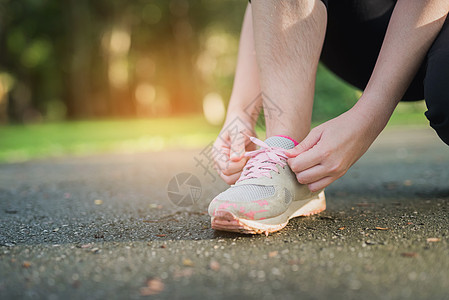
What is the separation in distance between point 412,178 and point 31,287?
6.94ft

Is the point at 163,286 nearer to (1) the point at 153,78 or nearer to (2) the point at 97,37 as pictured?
(2) the point at 97,37

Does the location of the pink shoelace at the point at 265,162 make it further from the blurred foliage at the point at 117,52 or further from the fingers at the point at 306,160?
the blurred foliage at the point at 117,52

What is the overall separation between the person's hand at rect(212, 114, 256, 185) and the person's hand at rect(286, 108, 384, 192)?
0.68 ft

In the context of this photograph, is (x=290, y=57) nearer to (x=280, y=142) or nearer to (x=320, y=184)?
(x=280, y=142)

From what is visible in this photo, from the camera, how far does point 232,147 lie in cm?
156

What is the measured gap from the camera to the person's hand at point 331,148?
1.33 metres

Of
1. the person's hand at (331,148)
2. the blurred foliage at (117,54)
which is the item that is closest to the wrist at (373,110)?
the person's hand at (331,148)

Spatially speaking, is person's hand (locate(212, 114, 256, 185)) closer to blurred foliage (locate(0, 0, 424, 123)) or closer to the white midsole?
the white midsole

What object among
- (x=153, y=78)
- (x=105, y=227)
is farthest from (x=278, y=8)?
(x=153, y=78)

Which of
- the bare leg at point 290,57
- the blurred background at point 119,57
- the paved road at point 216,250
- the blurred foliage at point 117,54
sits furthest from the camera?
the blurred foliage at point 117,54

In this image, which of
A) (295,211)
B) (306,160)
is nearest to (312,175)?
(306,160)

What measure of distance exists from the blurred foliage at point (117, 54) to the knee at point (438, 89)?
1321cm

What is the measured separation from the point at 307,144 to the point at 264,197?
0.21 meters

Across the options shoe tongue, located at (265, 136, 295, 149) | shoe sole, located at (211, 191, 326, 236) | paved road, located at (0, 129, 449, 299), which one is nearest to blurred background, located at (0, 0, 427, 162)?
paved road, located at (0, 129, 449, 299)
